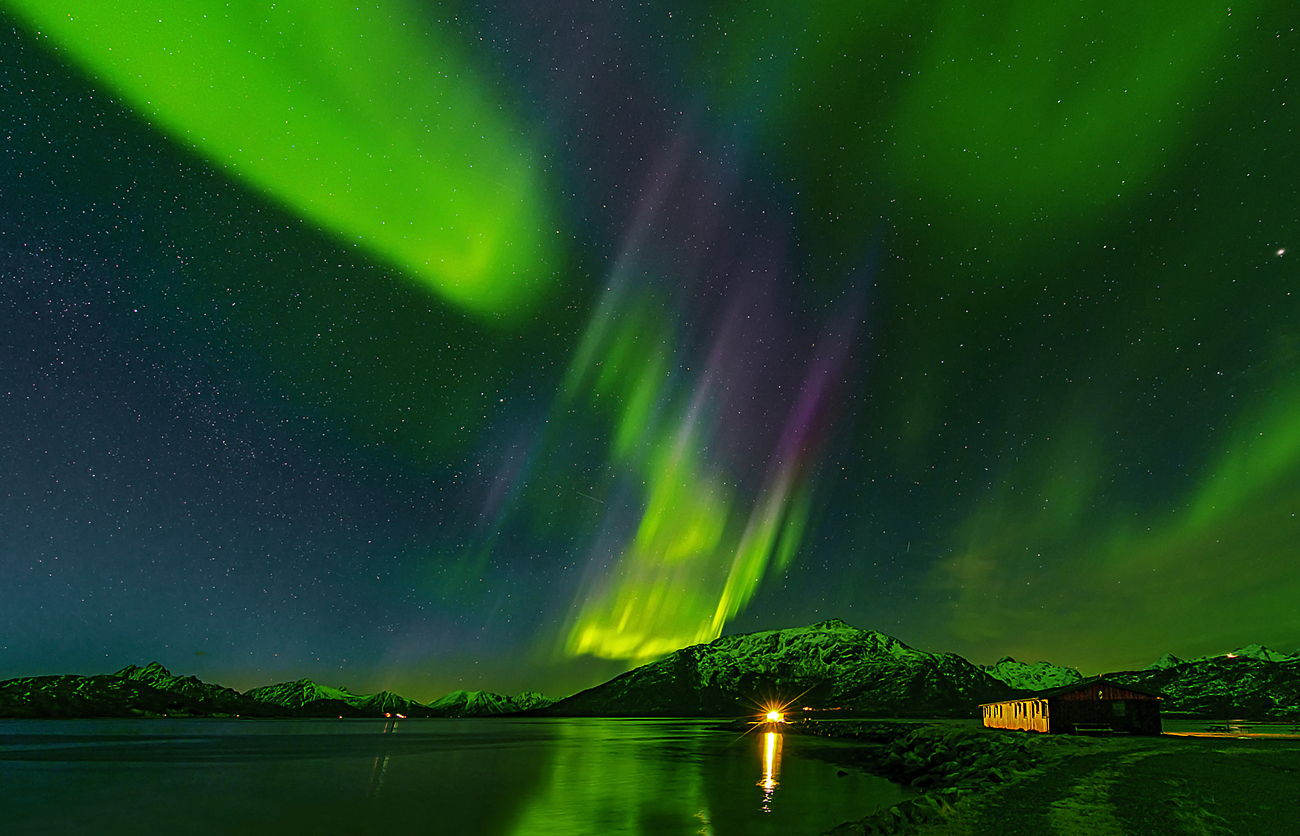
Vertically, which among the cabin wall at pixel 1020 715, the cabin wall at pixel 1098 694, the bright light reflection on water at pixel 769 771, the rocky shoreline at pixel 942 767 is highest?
the cabin wall at pixel 1098 694

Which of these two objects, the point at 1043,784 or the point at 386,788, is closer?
the point at 1043,784

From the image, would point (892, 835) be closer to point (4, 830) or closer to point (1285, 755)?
point (1285, 755)

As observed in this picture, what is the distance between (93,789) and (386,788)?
30173 millimetres

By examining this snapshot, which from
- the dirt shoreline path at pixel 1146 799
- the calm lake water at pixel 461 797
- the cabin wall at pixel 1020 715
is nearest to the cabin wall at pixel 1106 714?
the cabin wall at pixel 1020 715

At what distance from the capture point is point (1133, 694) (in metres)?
63.5

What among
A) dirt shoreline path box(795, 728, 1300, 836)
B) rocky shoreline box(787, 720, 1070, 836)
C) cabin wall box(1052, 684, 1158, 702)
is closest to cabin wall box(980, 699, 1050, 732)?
cabin wall box(1052, 684, 1158, 702)

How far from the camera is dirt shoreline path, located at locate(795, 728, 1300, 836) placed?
86.0 feet

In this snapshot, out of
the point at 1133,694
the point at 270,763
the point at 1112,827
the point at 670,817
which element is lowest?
the point at 270,763

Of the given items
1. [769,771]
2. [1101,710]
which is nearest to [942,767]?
[1101,710]

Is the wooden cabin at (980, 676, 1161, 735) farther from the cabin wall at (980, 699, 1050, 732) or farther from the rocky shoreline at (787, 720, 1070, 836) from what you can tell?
the rocky shoreline at (787, 720, 1070, 836)

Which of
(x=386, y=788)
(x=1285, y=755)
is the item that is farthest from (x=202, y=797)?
(x=1285, y=755)

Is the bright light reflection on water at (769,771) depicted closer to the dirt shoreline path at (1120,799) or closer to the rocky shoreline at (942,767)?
the rocky shoreline at (942,767)

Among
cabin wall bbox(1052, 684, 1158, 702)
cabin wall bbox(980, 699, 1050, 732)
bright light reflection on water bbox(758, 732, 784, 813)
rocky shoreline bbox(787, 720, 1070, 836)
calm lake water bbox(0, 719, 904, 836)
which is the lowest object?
calm lake water bbox(0, 719, 904, 836)

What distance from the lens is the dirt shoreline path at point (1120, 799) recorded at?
2620 cm
